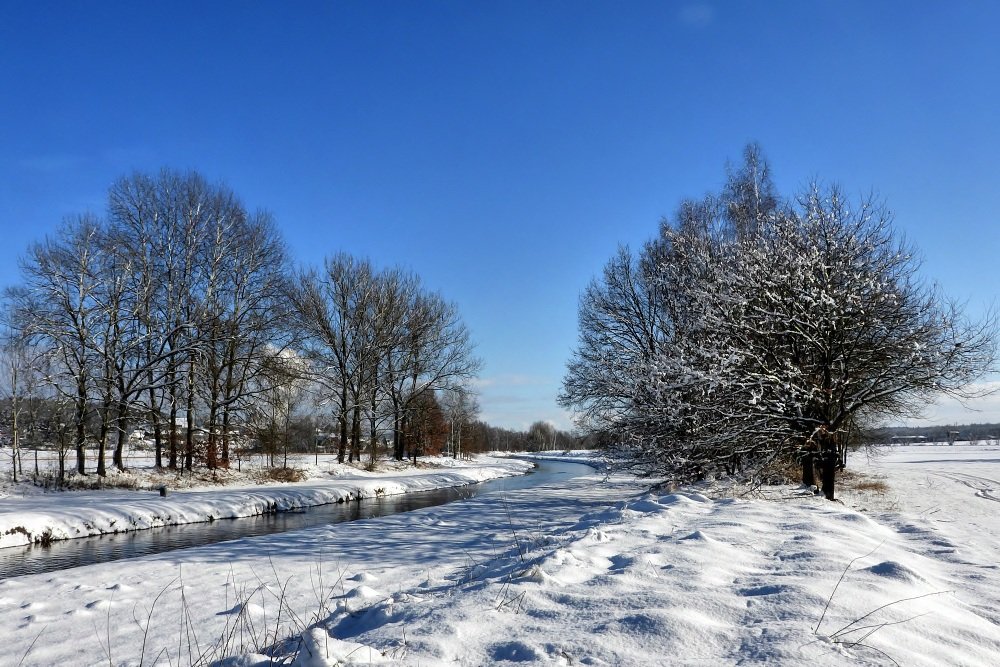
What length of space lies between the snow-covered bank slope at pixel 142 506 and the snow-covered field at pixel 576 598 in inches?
187

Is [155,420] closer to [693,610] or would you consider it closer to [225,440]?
[225,440]

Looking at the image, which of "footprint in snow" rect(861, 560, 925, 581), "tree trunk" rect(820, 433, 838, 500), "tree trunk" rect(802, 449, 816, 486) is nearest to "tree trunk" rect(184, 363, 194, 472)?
"tree trunk" rect(802, 449, 816, 486)

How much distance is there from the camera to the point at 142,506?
48.4 ft

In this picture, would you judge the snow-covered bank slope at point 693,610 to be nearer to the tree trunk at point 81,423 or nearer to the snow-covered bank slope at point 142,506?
the snow-covered bank slope at point 142,506

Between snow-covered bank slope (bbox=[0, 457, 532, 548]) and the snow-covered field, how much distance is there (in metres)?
4.75

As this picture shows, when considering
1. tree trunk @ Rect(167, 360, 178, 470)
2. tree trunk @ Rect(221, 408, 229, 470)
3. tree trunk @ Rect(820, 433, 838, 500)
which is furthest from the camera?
tree trunk @ Rect(221, 408, 229, 470)

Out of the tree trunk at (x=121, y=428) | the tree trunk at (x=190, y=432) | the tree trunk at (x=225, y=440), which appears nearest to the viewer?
the tree trunk at (x=121, y=428)

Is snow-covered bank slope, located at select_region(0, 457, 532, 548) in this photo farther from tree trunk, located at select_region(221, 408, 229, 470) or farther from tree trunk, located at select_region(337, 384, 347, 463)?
tree trunk, located at select_region(337, 384, 347, 463)

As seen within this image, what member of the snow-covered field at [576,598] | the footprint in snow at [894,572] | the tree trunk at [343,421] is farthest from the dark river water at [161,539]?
the tree trunk at [343,421]

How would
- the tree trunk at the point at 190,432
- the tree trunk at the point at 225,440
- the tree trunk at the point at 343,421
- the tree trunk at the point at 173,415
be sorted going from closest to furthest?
1. the tree trunk at the point at 173,415
2. the tree trunk at the point at 190,432
3. the tree trunk at the point at 225,440
4. the tree trunk at the point at 343,421

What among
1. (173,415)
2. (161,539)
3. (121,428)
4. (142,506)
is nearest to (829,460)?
(161,539)

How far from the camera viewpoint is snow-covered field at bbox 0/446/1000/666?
3221 mm

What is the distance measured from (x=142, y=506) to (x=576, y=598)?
14254mm

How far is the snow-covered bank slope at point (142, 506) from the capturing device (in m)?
12.4
